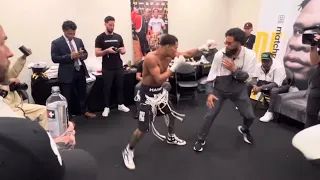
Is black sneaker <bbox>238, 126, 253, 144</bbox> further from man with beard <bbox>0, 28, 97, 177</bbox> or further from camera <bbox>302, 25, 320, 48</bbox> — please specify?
man with beard <bbox>0, 28, 97, 177</bbox>

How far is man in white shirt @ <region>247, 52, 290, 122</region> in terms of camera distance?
165 inches

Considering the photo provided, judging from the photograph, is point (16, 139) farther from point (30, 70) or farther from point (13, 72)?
point (30, 70)

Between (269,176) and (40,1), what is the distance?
14.2 ft

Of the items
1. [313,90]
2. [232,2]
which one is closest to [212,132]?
[313,90]

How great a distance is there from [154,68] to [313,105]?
1729 mm

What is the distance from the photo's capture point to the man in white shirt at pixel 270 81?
420cm

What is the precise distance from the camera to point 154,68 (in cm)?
272

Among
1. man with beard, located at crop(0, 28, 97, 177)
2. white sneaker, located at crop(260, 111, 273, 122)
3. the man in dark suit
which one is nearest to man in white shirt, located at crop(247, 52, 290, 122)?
white sneaker, located at crop(260, 111, 273, 122)

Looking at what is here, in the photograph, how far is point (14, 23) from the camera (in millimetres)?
4316

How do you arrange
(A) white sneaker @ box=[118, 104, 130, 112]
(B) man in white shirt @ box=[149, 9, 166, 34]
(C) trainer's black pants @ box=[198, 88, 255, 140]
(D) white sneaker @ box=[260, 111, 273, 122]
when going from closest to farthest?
1. (C) trainer's black pants @ box=[198, 88, 255, 140]
2. (D) white sneaker @ box=[260, 111, 273, 122]
3. (A) white sneaker @ box=[118, 104, 130, 112]
4. (B) man in white shirt @ box=[149, 9, 166, 34]

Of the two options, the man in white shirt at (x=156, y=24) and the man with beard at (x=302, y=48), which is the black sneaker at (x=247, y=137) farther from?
the man in white shirt at (x=156, y=24)

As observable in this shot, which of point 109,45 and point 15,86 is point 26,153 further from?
point 109,45

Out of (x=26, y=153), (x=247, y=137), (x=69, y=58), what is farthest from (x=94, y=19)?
(x=26, y=153)

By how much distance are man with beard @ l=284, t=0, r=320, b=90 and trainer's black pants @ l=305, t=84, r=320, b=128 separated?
192 cm
